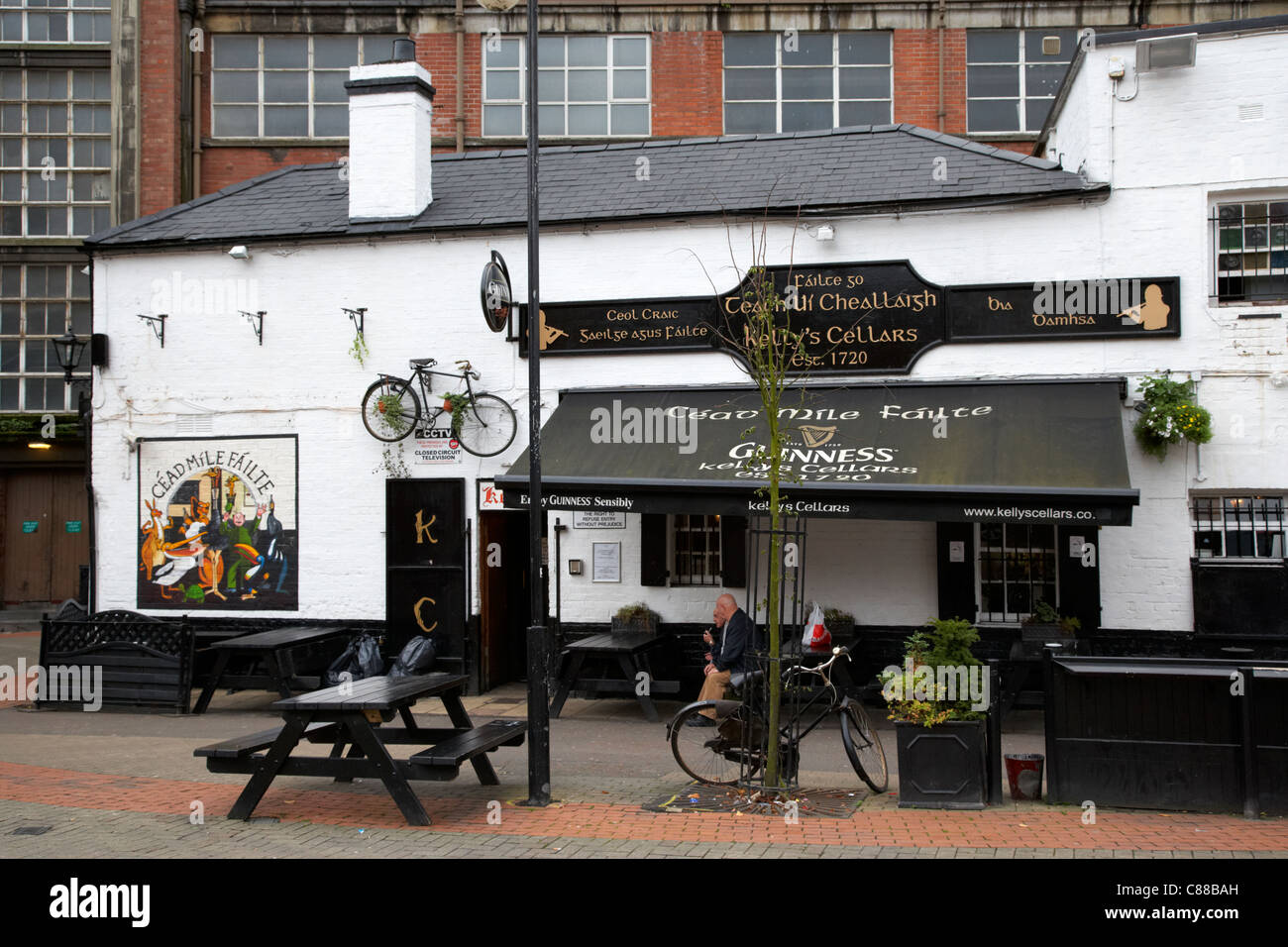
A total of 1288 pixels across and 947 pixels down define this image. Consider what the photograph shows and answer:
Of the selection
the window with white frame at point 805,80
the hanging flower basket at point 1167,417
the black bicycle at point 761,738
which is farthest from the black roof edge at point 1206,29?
the window with white frame at point 805,80

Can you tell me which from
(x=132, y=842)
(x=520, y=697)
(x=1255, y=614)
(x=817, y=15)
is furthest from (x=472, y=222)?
(x=817, y=15)

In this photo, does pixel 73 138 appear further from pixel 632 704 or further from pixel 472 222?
pixel 632 704

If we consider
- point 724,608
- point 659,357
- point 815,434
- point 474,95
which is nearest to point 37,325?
point 474,95

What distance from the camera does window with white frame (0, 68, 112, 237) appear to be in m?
23.7

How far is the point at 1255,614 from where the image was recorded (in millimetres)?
11156

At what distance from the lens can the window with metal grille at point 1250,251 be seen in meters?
11.4

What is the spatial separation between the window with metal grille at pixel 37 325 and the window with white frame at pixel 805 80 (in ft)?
46.0

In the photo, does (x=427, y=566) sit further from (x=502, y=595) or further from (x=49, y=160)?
(x=49, y=160)

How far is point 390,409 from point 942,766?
25.6 feet

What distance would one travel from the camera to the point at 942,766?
26.0ft

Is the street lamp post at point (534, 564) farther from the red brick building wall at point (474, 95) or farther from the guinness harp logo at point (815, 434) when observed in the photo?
the red brick building wall at point (474, 95)

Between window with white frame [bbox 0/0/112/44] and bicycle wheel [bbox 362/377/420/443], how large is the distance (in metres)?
15.4

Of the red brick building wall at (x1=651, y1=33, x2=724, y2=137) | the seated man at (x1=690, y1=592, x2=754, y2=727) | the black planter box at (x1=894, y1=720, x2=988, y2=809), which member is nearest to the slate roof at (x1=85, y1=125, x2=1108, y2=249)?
the seated man at (x1=690, y1=592, x2=754, y2=727)

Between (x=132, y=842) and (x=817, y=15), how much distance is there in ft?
71.6
